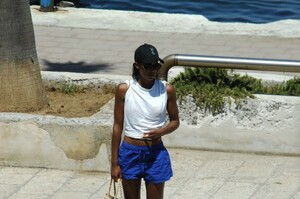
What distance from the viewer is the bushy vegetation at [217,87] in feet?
29.6

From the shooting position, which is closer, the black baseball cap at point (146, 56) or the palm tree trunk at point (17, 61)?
the black baseball cap at point (146, 56)

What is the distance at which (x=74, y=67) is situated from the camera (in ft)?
40.8

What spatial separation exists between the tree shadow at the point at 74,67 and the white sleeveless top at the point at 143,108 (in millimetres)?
5552

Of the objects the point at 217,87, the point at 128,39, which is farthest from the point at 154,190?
the point at 128,39

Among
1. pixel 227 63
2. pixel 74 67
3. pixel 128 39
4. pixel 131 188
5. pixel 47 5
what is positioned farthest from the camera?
pixel 47 5

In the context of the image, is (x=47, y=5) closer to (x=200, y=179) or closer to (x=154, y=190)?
(x=200, y=179)

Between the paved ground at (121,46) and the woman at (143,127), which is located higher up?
the woman at (143,127)

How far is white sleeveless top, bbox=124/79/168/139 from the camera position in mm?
6605

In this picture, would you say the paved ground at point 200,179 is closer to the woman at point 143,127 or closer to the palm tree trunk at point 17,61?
the palm tree trunk at point 17,61

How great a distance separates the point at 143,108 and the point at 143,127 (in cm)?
15

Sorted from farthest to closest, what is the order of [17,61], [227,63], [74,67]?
[74,67] → [17,61] → [227,63]

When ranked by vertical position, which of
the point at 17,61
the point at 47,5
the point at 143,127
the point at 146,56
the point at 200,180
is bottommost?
the point at 200,180

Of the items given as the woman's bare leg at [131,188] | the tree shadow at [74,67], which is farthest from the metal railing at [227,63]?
the tree shadow at [74,67]

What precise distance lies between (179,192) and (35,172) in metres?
1.44
